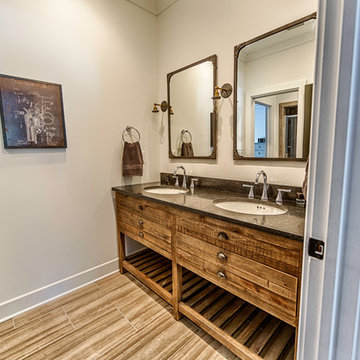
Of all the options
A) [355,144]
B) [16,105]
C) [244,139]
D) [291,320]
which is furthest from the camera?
[244,139]

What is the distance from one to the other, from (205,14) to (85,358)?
8.74ft

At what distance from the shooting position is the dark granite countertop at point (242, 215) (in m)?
0.96

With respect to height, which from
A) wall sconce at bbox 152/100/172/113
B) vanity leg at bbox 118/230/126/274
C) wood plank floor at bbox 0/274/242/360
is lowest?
wood plank floor at bbox 0/274/242/360

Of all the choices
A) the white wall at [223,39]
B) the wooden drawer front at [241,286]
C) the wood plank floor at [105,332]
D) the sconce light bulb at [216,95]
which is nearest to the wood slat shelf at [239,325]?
the wood plank floor at [105,332]

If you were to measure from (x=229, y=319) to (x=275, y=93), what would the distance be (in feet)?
5.29

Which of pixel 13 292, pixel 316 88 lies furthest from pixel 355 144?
pixel 13 292

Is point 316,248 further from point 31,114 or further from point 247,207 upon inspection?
point 31,114

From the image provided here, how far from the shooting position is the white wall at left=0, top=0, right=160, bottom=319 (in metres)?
1.57

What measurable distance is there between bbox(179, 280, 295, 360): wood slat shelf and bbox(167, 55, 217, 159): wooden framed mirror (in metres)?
1.18

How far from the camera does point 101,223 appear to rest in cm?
207

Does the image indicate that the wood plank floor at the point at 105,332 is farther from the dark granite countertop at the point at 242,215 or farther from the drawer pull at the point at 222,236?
the dark granite countertop at the point at 242,215

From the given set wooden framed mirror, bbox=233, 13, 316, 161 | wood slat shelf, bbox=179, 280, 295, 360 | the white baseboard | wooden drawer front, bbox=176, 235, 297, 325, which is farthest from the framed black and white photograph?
wood slat shelf, bbox=179, 280, 295, 360

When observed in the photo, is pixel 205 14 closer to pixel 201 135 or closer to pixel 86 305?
pixel 201 135

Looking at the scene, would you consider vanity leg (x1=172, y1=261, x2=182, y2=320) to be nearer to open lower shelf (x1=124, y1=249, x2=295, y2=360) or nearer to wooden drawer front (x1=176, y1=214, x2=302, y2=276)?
open lower shelf (x1=124, y1=249, x2=295, y2=360)
